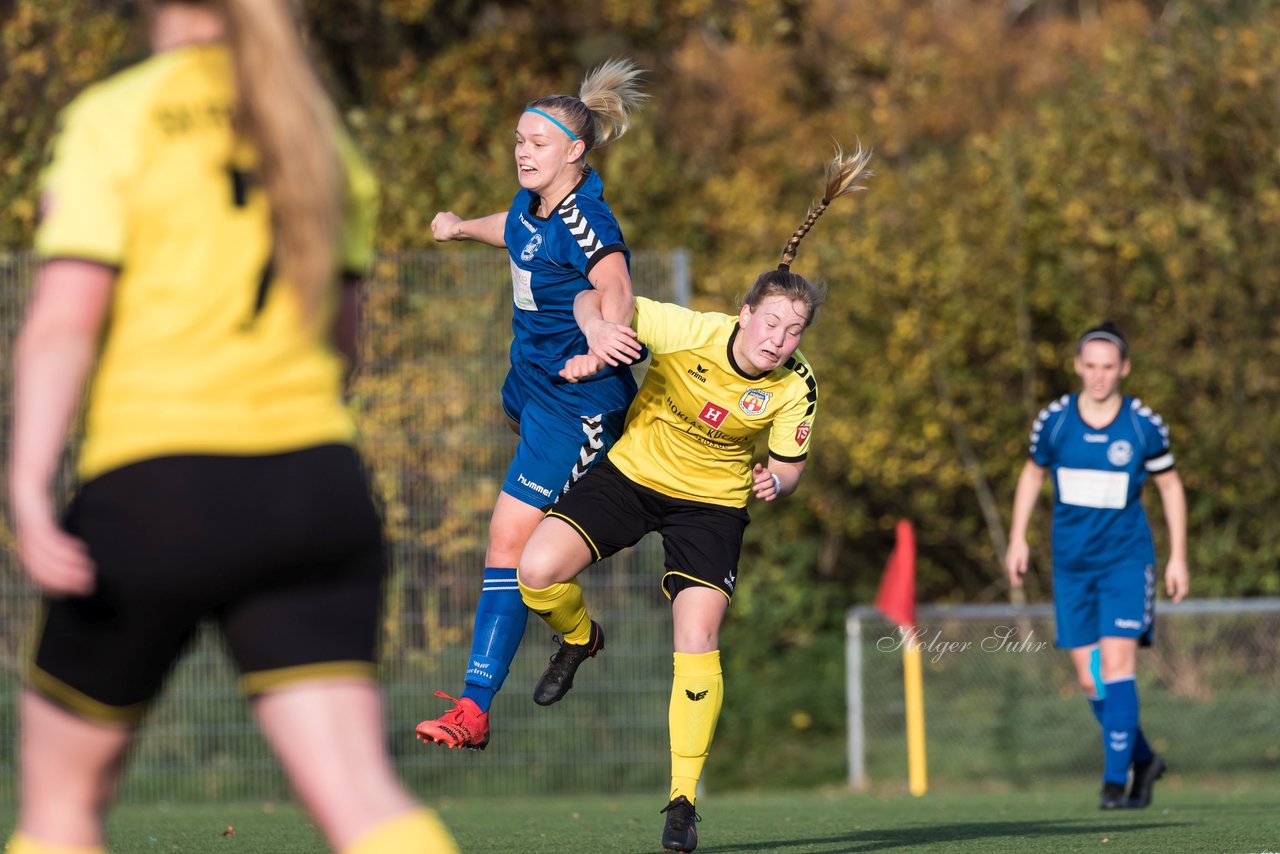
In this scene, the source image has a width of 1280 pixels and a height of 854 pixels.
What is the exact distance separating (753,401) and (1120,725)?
11.5 ft

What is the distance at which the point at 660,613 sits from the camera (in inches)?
441

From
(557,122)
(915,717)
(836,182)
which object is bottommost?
(915,717)

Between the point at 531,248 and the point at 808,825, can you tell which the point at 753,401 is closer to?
the point at 531,248

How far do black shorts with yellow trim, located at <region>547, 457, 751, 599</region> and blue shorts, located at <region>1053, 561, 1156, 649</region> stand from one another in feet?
10.2

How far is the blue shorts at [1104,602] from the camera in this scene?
8383mm

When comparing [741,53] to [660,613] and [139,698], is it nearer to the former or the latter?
[660,613]

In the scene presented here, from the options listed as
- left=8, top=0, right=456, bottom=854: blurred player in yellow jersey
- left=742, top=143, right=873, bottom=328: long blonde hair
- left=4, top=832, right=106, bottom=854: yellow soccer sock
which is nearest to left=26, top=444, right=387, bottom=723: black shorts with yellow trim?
left=8, top=0, right=456, bottom=854: blurred player in yellow jersey

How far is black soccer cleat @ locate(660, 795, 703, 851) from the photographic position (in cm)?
528

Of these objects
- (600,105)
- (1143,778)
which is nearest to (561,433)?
(600,105)

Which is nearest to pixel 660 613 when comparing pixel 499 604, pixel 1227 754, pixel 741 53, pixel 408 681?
pixel 408 681

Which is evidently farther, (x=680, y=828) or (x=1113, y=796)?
(x=1113, y=796)

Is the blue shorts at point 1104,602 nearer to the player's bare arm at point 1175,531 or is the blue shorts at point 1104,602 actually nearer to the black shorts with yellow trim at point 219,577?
the player's bare arm at point 1175,531

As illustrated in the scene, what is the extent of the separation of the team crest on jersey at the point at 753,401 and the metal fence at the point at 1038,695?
234 inches

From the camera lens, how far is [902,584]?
425 inches
